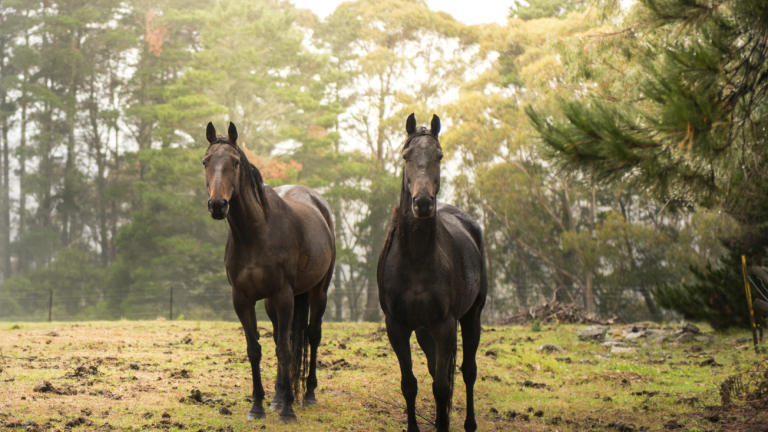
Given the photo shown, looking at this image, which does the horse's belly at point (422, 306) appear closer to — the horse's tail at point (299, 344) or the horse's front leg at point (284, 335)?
the horse's front leg at point (284, 335)

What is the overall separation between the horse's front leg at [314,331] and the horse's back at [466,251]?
60.4 inches

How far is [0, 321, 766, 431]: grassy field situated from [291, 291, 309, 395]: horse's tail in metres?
0.30

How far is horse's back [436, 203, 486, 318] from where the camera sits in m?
4.18

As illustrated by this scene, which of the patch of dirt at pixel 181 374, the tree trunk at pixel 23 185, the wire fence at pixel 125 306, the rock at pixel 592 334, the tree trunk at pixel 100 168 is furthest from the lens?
the tree trunk at pixel 100 168

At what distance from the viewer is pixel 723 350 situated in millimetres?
9086

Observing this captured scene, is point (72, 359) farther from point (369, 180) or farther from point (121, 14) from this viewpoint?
point (121, 14)

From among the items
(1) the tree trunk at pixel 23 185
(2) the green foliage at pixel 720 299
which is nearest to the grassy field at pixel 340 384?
(2) the green foliage at pixel 720 299

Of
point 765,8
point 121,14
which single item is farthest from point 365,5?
point 765,8

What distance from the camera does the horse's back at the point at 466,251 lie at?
418 centimetres

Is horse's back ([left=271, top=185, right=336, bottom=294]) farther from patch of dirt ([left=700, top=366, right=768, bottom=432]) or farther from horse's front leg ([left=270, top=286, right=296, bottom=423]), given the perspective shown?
patch of dirt ([left=700, top=366, right=768, bottom=432])

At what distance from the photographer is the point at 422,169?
3.57m

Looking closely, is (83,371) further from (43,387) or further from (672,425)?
(672,425)

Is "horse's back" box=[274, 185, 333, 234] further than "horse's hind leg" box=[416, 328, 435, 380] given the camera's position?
Yes


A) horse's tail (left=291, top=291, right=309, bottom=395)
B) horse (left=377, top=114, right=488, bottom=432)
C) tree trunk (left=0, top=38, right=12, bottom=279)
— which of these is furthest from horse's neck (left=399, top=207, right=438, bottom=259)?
tree trunk (left=0, top=38, right=12, bottom=279)
